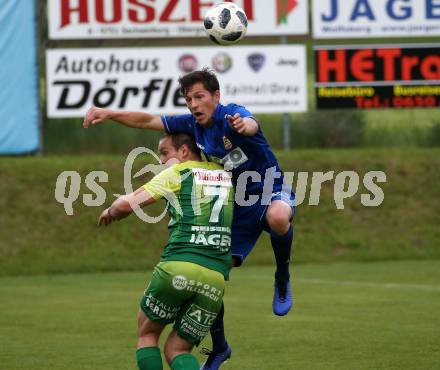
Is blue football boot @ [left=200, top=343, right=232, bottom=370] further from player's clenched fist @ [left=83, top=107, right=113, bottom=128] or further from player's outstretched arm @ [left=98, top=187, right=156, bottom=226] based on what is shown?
player's outstretched arm @ [left=98, top=187, right=156, bottom=226]

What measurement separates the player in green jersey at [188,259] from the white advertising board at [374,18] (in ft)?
47.8

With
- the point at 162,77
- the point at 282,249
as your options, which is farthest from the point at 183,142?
the point at 162,77

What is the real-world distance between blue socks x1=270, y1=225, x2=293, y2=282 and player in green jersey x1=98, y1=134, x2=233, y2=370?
1676mm

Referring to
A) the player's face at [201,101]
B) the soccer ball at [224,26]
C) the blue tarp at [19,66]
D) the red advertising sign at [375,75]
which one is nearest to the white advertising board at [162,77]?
the blue tarp at [19,66]

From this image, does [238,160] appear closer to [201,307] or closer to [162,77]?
[201,307]

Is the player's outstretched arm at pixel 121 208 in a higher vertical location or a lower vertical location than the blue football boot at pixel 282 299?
higher

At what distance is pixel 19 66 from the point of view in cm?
2006

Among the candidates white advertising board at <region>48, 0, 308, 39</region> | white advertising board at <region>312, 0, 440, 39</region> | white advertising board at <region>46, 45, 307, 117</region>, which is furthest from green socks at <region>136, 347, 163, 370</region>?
white advertising board at <region>312, 0, 440, 39</region>

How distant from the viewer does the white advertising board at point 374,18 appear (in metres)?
21.0

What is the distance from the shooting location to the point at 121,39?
2092cm

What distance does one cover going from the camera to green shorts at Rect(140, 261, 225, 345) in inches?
261

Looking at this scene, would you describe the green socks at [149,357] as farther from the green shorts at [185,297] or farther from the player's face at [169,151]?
the player's face at [169,151]

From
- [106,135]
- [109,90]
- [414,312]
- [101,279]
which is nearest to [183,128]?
[414,312]

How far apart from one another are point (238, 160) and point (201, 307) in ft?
5.11
